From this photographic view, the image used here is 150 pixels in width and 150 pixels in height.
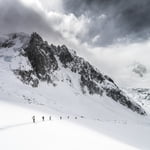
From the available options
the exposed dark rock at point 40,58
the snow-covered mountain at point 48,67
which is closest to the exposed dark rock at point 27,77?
the snow-covered mountain at point 48,67

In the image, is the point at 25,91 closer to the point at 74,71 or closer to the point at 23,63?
the point at 23,63

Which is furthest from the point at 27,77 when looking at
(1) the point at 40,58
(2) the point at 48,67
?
(2) the point at 48,67

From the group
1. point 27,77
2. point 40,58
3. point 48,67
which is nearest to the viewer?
point 27,77

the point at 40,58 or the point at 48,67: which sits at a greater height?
the point at 40,58

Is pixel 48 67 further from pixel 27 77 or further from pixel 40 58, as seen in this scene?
pixel 27 77

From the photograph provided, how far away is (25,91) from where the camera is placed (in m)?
77.4

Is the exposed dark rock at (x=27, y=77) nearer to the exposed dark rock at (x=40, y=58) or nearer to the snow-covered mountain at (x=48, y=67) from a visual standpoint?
the snow-covered mountain at (x=48, y=67)

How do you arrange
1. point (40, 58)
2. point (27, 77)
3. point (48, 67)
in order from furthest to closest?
point (48, 67) < point (40, 58) < point (27, 77)

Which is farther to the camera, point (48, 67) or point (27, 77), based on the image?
point (48, 67)

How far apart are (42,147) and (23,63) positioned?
309 feet

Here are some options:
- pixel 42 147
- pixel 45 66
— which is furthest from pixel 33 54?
pixel 42 147

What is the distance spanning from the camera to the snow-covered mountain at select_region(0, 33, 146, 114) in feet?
327

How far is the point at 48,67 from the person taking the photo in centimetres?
11594

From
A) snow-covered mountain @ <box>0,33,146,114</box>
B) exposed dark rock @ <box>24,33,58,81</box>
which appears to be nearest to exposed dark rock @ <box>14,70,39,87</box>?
snow-covered mountain @ <box>0,33,146,114</box>
